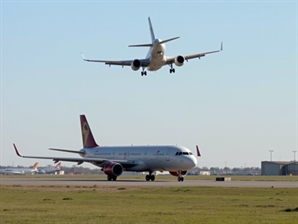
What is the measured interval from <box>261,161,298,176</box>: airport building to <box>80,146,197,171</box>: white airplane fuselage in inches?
2989

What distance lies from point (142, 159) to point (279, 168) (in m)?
83.2

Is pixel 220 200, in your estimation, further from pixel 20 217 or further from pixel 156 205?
pixel 20 217

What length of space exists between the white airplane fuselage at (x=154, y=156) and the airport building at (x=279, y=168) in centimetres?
7593

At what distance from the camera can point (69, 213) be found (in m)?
Answer: 27.0

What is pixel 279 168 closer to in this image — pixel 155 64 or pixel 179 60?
pixel 179 60

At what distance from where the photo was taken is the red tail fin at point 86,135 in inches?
3381

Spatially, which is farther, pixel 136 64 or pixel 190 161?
pixel 190 161

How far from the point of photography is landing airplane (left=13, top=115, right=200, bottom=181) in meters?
69.2

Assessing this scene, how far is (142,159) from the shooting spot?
73875 millimetres

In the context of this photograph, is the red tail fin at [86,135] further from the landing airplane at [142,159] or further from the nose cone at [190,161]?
the nose cone at [190,161]

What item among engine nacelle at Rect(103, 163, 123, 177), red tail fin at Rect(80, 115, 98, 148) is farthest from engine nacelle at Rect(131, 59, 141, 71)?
red tail fin at Rect(80, 115, 98, 148)

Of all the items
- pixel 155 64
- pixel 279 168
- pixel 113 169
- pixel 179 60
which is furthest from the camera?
pixel 279 168

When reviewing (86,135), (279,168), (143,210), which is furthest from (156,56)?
(279,168)

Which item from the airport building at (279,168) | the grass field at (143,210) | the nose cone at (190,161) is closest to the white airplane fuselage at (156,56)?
the grass field at (143,210)
